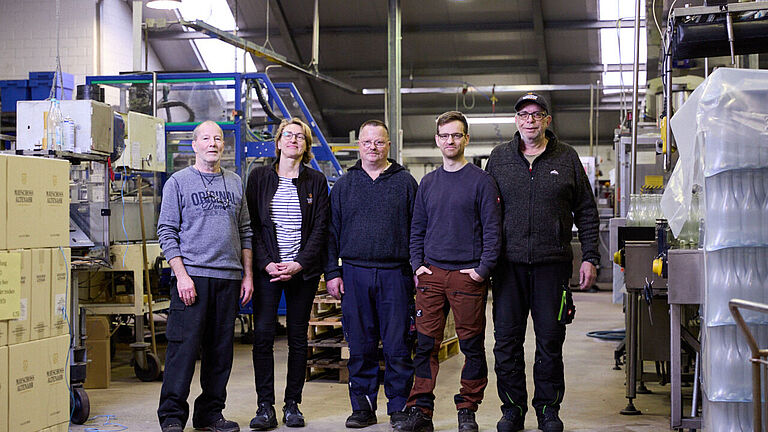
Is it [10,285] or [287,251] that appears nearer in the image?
[10,285]

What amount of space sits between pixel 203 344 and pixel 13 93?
596 centimetres

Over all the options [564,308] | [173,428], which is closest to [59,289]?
[173,428]

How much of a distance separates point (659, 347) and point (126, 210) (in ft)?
11.8

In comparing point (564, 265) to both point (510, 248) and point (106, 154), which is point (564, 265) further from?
point (106, 154)

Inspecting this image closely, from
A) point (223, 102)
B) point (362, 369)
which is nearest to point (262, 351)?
point (362, 369)

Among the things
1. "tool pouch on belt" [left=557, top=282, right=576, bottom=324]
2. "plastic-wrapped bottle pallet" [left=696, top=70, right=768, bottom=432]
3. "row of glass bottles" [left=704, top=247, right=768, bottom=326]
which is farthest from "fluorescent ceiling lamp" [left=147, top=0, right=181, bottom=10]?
"row of glass bottles" [left=704, top=247, right=768, bottom=326]

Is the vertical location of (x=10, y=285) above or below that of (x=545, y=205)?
below

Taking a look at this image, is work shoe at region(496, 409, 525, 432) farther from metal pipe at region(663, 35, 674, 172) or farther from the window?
the window

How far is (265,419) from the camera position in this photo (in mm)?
3982

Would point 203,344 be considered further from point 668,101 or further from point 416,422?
point 668,101

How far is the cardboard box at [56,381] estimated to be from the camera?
364 centimetres

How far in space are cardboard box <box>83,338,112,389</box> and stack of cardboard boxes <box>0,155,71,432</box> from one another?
56.6 inches

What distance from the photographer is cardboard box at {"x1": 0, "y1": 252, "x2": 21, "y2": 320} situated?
11.1 ft

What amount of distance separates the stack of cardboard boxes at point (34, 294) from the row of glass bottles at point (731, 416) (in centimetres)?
265
